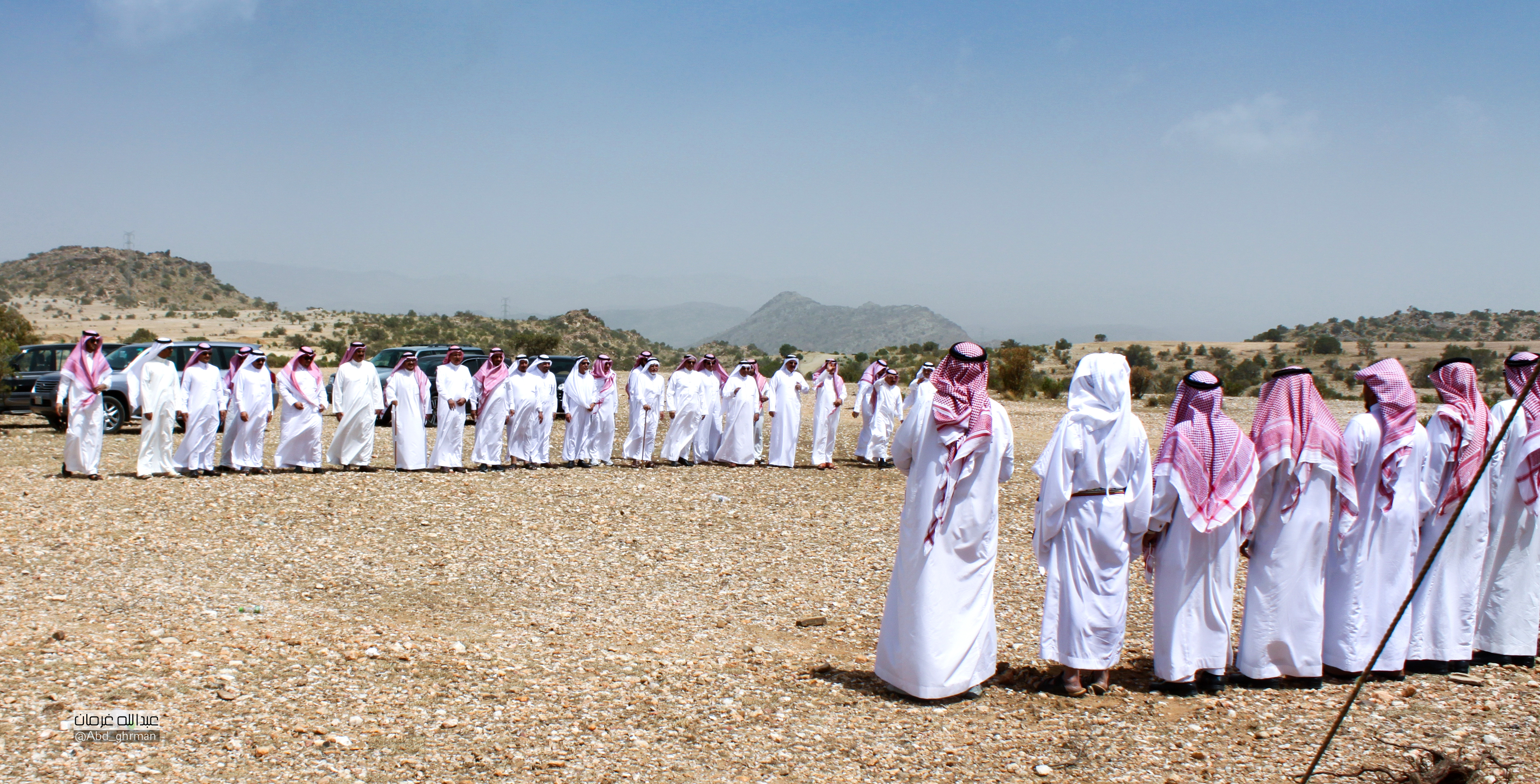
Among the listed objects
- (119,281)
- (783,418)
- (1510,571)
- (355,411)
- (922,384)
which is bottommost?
(1510,571)

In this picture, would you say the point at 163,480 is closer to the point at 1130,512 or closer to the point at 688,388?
the point at 688,388

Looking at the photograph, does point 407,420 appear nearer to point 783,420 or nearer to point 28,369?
point 783,420

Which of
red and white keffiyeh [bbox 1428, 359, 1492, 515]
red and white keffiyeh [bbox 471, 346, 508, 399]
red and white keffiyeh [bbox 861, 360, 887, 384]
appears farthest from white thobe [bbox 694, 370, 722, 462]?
red and white keffiyeh [bbox 1428, 359, 1492, 515]

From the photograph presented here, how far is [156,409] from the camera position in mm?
11273

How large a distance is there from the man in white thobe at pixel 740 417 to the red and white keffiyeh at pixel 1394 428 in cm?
981

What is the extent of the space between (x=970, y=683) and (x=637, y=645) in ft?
6.82

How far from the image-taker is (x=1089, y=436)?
5.00 m

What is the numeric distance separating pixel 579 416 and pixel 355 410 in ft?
9.85

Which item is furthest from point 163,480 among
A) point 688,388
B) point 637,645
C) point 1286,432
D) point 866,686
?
point 1286,432

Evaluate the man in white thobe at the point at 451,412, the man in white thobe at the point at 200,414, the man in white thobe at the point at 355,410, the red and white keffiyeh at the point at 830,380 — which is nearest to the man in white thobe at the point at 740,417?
the red and white keffiyeh at the point at 830,380

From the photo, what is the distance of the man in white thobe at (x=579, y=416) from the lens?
13852 mm

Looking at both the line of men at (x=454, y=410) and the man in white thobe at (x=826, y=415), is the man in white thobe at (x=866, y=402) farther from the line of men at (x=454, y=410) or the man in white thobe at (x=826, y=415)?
the man in white thobe at (x=826, y=415)

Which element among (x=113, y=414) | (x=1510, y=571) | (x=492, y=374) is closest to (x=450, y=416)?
(x=492, y=374)

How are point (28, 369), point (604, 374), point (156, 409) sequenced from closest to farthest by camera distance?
point (156, 409), point (604, 374), point (28, 369)
